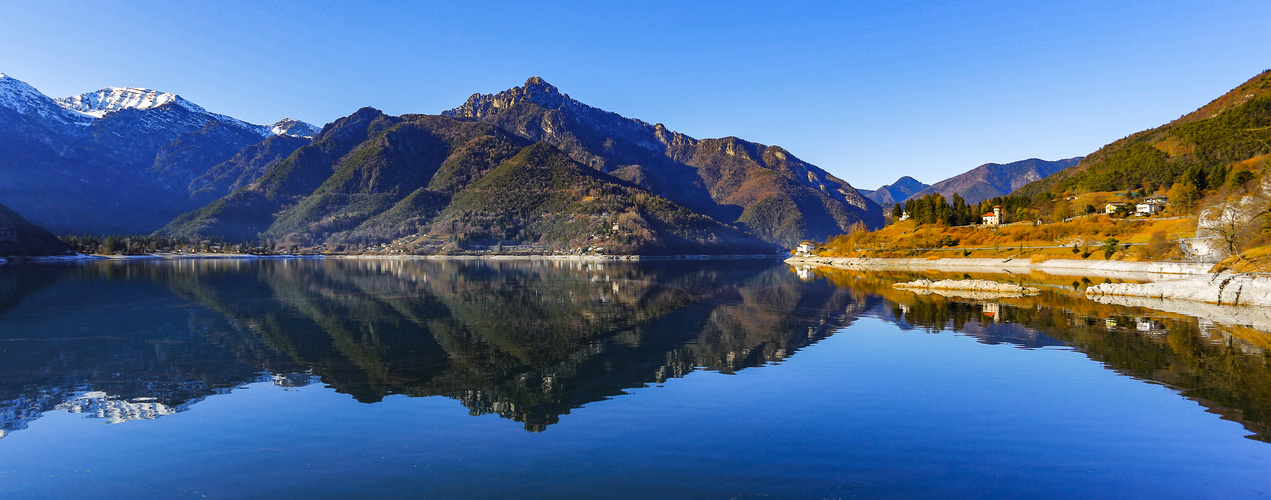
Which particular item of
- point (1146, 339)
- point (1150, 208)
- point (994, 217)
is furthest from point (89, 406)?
point (994, 217)

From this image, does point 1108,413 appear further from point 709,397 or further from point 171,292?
point 171,292

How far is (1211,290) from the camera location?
40688 mm

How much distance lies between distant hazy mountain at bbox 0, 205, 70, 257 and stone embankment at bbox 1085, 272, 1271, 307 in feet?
661

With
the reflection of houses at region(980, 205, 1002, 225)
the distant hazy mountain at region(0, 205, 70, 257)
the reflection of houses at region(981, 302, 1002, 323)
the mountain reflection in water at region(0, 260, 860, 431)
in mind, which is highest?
the reflection of houses at region(980, 205, 1002, 225)

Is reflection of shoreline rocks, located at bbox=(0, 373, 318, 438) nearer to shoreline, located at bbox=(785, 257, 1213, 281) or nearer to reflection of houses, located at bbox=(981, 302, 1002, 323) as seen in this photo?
reflection of houses, located at bbox=(981, 302, 1002, 323)

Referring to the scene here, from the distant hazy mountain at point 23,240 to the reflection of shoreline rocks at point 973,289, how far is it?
7386 inches

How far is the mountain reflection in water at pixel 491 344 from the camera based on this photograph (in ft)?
56.9

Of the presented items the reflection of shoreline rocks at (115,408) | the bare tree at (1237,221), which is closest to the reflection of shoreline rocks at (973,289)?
the bare tree at (1237,221)

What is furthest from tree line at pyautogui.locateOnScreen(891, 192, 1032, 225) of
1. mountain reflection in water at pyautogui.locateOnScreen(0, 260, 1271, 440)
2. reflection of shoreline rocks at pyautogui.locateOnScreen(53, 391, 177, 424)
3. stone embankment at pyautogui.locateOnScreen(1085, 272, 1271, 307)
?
reflection of shoreline rocks at pyautogui.locateOnScreen(53, 391, 177, 424)

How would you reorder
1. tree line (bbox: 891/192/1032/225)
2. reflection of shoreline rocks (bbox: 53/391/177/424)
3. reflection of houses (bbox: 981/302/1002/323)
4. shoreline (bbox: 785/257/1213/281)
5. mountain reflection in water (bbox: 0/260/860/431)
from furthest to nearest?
tree line (bbox: 891/192/1032/225)
shoreline (bbox: 785/257/1213/281)
reflection of houses (bbox: 981/302/1002/323)
mountain reflection in water (bbox: 0/260/860/431)
reflection of shoreline rocks (bbox: 53/391/177/424)

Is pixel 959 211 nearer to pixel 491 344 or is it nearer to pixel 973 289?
pixel 973 289

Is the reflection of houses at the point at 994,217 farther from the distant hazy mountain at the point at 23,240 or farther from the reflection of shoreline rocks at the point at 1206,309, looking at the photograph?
the distant hazy mountain at the point at 23,240

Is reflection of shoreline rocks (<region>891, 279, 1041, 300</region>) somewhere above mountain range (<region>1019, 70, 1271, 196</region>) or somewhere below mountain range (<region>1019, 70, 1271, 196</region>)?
below

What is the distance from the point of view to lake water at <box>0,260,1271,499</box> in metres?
10.8
